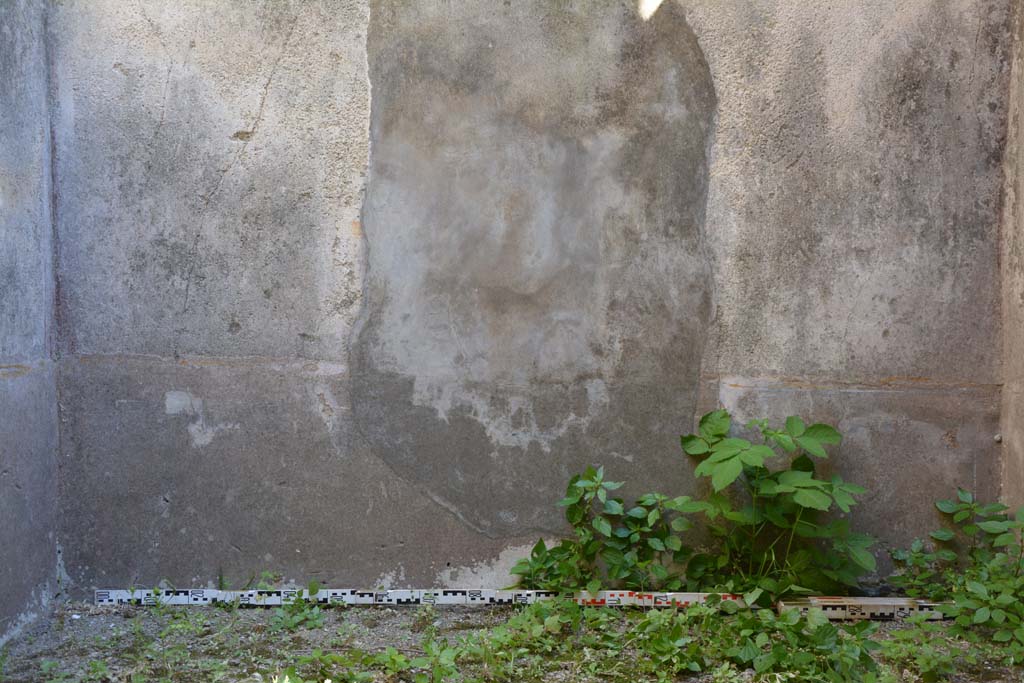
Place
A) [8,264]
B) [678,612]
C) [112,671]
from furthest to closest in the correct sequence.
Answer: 1. [678,612]
2. [8,264]
3. [112,671]

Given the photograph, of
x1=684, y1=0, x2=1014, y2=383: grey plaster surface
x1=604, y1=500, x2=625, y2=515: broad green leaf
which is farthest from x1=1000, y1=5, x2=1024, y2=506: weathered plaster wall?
x1=604, y1=500, x2=625, y2=515: broad green leaf

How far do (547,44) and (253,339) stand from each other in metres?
1.66

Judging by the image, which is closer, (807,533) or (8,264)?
(8,264)

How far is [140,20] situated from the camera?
3.63m

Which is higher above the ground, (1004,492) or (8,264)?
(8,264)

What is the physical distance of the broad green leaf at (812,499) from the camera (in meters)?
3.39

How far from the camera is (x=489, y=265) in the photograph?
3.73 meters

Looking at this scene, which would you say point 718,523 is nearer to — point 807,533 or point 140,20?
point 807,533

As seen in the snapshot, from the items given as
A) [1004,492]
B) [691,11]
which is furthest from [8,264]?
[1004,492]

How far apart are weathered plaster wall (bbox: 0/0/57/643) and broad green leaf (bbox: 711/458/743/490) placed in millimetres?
2505

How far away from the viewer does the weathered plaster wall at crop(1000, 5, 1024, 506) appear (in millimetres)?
3602

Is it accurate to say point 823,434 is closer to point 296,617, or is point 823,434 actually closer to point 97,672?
point 296,617

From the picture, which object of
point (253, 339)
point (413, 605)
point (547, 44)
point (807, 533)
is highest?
point (547, 44)

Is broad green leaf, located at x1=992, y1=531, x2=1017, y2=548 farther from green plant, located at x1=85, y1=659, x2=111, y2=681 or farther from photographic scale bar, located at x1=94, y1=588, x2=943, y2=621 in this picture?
green plant, located at x1=85, y1=659, x2=111, y2=681
